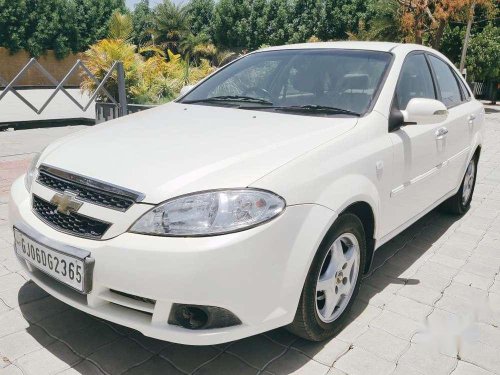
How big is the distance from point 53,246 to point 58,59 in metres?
32.1

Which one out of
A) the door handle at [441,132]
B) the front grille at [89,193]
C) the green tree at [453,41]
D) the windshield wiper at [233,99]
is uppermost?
the green tree at [453,41]

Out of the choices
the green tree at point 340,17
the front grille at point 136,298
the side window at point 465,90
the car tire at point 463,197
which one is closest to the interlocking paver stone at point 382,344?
the front grille at point 136,298

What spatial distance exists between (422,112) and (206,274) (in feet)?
5.95

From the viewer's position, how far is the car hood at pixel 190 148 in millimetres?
2146

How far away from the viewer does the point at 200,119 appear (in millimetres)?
2996

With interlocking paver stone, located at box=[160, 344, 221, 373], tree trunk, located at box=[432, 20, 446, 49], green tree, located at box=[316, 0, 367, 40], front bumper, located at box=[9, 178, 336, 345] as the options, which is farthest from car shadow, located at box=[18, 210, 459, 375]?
green tree, located at box=[316, 0, 367, 40]

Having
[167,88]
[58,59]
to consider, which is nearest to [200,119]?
[167,88]

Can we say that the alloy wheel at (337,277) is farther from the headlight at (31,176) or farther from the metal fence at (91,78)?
the metal fence at (91,78)

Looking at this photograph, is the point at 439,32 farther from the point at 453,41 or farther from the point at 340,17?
the point at 340,17

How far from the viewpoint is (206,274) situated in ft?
6.46

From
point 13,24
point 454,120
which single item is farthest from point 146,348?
point 13,24

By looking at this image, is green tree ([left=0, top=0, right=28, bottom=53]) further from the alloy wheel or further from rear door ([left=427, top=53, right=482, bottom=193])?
the alloy wheel

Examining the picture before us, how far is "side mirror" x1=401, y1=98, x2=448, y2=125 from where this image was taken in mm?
2979

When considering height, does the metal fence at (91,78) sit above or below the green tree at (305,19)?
below
